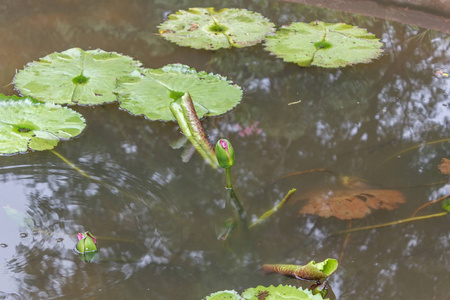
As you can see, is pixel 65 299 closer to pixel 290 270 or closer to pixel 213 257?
pixel 213 257

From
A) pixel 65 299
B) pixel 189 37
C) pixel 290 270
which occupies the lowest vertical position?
pixel 65 299

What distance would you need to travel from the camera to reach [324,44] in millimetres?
2447

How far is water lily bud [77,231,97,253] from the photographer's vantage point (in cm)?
137

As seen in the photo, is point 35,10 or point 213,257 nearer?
point 213,257

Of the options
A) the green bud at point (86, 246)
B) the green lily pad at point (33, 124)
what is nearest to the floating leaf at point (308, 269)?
the green bud at point (86, 246)

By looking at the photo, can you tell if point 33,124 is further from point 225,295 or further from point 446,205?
Result: point 446,205

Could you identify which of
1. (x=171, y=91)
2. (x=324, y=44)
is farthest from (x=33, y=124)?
(x=324, y=44)

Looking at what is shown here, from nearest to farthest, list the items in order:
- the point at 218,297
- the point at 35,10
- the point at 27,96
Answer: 1. the point at 218,297
2. the point at 27,96
3. the point at 35,10

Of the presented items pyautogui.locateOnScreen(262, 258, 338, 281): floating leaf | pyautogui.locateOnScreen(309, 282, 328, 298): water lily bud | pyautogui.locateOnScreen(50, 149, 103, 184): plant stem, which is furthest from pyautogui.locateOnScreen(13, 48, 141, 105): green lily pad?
pyautogui.locateOnScreen(309, 282, 328, 298): water lily bud

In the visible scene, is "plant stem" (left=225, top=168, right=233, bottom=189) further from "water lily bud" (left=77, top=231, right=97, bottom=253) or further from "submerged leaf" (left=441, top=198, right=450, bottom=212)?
"submerged leaf" (left=441, top=198, right=450, bottom=212)

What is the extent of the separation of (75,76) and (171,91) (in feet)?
1.38

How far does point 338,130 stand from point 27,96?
1222mm

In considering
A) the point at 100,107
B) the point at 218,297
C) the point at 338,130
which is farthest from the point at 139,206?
the point at 338,130

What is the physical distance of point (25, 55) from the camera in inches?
93.2
